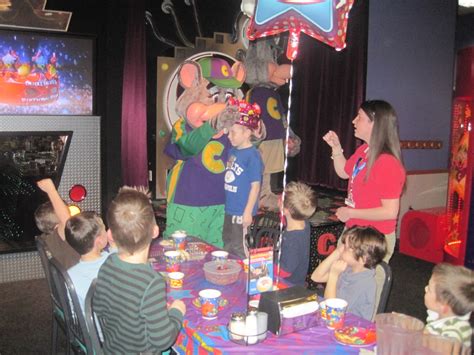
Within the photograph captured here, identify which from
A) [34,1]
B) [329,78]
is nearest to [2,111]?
[34,1]

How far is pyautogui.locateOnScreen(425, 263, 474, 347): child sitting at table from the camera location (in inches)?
61.6

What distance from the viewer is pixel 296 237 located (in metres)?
2.34

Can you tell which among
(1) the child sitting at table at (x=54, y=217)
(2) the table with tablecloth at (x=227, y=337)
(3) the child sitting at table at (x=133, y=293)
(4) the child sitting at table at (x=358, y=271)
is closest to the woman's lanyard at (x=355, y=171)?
(4) the child sitting at table at (x=358, y=271)

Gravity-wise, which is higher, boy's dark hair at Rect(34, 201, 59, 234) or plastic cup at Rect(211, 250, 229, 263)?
boy's dark hair at Rect(34, 201, 59, 234)

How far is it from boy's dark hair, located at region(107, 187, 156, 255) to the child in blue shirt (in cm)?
139

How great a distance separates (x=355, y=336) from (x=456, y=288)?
35 centimetres

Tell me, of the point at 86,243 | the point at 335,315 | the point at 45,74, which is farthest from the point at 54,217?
the point at 45,74

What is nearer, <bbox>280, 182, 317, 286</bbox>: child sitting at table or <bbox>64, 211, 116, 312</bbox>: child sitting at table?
<bbox>64, 211, 116, 312</bbox>: child sitting at table

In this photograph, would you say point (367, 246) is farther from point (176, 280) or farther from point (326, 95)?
point (326, 95)

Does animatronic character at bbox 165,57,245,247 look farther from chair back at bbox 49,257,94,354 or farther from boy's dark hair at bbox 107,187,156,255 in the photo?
boy's dark hair at bbox 107,187,156,255

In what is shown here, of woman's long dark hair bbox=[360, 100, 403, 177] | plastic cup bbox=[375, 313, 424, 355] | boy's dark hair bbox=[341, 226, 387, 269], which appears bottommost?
plastic cup bbox=[375, 313, 424, 355]

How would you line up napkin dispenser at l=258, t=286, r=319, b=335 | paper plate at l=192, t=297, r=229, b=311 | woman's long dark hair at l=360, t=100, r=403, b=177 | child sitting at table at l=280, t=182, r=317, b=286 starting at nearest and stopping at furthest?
napkin dispenser at l=258, t=286, r=319, b=335 < paper plate at l=192, t=297, r=229, b=311 < child sitting at table at l=280, t=182, r=317, b=286 < woman's long dark hair at l=360, t=100, r=403, b=177

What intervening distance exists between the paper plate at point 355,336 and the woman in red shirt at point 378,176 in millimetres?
776

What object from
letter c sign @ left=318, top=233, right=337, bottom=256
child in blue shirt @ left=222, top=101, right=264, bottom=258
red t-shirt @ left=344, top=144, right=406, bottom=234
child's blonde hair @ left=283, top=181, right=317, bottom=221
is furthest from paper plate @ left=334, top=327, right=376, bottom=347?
letter c sign @ left=318, top=233, right=337, bottom=256
